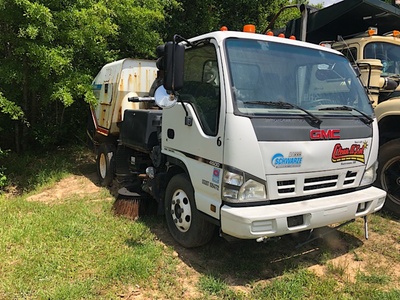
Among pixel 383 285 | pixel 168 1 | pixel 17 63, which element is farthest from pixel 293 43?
pixel 168 1

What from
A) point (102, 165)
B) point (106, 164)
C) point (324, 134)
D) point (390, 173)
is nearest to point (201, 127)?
point (324, 134)

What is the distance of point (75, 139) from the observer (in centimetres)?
1016

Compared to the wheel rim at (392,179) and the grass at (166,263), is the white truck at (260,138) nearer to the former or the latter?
the grass at (166,263)

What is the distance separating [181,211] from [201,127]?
1007mm

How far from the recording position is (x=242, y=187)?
3.16m

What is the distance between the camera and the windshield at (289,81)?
11.0ft

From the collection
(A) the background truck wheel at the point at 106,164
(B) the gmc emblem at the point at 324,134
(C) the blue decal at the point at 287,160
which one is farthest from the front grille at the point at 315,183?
(A) the background truck wheel at the point at 106,164

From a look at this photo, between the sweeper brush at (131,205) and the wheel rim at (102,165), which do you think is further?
the wheel rim at (102,165)

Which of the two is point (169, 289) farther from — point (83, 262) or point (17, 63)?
point (17, 63)

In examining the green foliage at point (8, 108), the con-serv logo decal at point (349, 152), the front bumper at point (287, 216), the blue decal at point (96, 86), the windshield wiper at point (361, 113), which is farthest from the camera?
the blue decal at point (96, 86)

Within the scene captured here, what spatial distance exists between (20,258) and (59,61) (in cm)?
342

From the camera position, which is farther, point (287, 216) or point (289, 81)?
point (289, 81)

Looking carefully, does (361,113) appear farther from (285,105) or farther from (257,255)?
(257,255)

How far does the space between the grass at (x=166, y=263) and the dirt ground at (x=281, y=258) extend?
10mm
